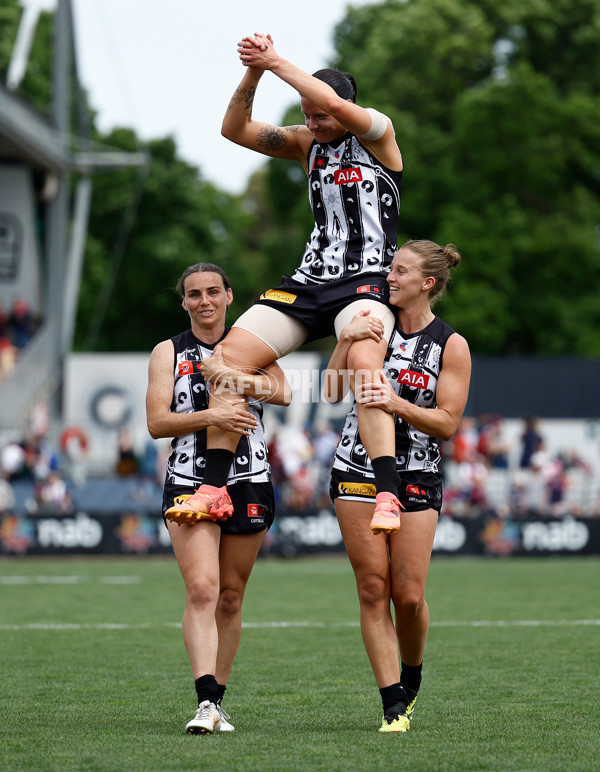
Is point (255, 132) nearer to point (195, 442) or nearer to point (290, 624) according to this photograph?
point (195, 442)

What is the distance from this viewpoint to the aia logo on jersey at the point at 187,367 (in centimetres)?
578

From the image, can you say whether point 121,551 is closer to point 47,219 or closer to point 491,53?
point 47,219

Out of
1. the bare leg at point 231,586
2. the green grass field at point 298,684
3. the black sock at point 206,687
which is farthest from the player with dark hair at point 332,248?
the green grass field at point 298,684

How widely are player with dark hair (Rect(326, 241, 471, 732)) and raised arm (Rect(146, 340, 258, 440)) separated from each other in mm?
456

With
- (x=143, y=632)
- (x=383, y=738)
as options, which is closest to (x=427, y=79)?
(x=143, y=632)

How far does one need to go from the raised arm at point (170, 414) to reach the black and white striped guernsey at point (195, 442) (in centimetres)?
5

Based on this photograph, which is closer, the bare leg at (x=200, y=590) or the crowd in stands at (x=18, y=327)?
the bare leg at (x=200, y=590)

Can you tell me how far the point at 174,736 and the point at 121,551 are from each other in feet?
44.5

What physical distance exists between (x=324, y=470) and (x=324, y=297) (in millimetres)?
15278

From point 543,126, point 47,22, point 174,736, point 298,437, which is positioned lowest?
point 174,736

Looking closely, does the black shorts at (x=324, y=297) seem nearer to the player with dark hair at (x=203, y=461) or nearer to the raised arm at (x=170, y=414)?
the player with dark hair at (x=203, y=461)

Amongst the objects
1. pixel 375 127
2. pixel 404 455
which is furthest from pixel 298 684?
pixel 375 127

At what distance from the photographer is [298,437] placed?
70.2ft

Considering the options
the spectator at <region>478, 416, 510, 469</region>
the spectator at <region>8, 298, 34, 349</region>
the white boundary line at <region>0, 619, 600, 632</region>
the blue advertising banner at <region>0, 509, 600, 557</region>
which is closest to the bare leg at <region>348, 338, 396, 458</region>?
the white boundary line at <region>0, 619, 600, 632</region>
